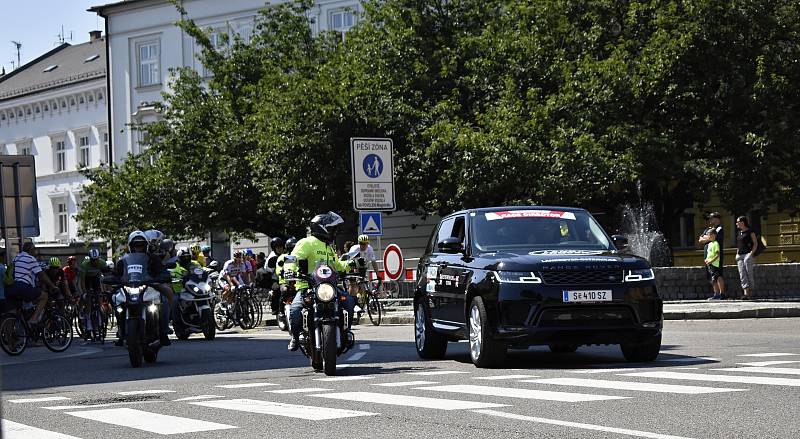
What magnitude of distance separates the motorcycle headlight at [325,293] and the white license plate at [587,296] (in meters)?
2.28

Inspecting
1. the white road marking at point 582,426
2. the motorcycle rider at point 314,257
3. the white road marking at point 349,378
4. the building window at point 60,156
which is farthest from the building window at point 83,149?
the white road marking at point 582,426

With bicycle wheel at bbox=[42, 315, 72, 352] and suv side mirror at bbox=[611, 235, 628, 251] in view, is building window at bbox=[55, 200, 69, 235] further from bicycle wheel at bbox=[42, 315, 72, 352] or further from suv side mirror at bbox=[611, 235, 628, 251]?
suv side mirror at bbox=[611, 235, 628, 251]

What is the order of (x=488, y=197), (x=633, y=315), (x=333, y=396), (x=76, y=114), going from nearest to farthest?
(x=333, y=396)
(x=633, y=315)
(x=488, y=197)
(x=76, y=114)

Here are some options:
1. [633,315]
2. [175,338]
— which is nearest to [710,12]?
[175,338]

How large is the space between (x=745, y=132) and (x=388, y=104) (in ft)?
38.0

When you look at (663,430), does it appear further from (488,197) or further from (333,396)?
(488,197)

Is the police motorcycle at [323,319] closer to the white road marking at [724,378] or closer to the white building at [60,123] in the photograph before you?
the white road marking at [724,378]

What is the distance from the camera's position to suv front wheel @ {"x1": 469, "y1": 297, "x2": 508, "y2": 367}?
1455 cm

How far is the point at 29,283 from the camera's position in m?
24.0

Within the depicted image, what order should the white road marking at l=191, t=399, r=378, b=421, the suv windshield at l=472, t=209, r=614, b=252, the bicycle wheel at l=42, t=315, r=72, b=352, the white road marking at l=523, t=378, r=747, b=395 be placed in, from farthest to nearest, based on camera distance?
the bicycle wheel at l=42, t=315, r=72, b=352, the suv windshield at l=472, t=209, r=614, b=252, the white road marking at l=523, t=378, r=747, b=395, the white road marking at l=191, t=399, r=378, b=421

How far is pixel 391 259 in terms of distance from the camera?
31.7 metres

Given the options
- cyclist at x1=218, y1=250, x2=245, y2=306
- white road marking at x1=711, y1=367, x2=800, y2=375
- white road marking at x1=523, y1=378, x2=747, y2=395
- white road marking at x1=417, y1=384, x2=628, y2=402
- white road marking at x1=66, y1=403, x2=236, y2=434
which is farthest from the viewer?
cyclist at x1=218, y1=250, x2=245, y2=306

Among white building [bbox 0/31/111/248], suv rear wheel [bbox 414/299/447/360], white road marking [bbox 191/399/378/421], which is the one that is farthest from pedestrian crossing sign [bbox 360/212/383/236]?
white building [bbox 0/31/111/248]

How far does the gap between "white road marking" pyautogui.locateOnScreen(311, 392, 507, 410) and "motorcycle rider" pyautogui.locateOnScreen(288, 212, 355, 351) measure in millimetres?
3130
